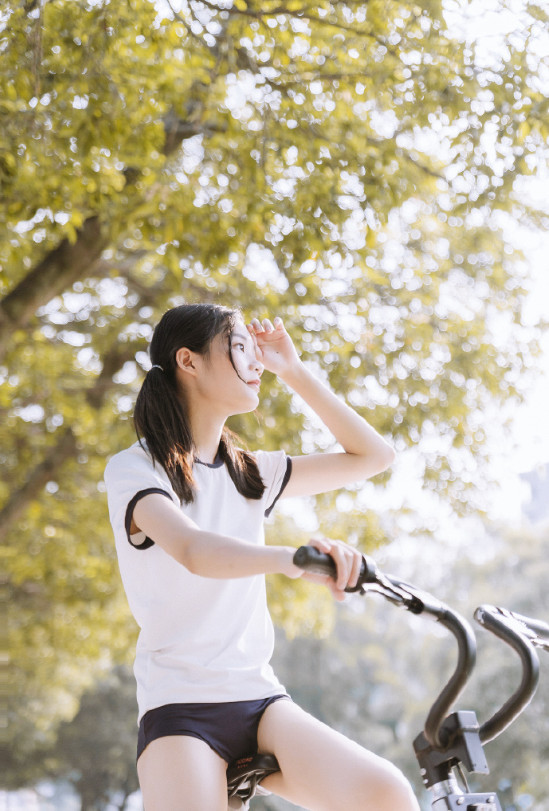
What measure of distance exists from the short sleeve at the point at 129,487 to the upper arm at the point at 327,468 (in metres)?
0.49

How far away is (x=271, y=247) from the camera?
5305mm

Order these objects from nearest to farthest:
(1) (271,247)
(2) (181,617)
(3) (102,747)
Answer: (2) (181,617)
(1) (271,247)
(3) (102,747)

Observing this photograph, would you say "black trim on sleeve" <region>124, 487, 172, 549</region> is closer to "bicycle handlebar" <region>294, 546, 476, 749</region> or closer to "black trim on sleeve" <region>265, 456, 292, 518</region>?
"black trim on sleeve" <region>265, 456, 292, 518</region>

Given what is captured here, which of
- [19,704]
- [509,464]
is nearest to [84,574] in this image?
[509,464]

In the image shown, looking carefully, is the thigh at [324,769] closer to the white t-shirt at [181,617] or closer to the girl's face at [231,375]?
the white t-shirt at [181,617]

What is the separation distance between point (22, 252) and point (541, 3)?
303cm

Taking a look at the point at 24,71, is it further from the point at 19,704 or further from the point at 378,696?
the point at 378,696

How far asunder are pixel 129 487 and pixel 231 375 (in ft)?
1.68

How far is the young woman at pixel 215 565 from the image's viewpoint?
2.02 m

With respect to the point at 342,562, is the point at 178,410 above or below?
below

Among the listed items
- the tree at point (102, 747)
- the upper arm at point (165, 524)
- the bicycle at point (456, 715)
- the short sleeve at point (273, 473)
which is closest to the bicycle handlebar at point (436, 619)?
the bicycle at point (456, 715)

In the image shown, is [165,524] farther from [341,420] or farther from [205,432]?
[341,420]

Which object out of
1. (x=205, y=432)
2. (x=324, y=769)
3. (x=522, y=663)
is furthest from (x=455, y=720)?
(x=205, y=432)

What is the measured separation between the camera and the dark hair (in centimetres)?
239
